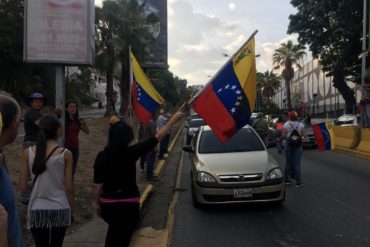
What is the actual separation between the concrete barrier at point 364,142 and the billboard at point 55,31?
43.5 ft

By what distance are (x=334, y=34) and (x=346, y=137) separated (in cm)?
1951

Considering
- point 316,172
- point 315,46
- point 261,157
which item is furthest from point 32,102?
point 315,46

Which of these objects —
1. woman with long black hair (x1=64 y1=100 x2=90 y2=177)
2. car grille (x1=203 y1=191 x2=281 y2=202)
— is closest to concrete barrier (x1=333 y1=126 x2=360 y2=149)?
car grille (x1=203 y1=191 x2=281 y2=202)

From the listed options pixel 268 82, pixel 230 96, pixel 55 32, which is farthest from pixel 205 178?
pixel 268 82

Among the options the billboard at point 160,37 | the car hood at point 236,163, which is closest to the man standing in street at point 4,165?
the car hood at point 236,163

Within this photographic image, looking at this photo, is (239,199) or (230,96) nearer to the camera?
(230,96)

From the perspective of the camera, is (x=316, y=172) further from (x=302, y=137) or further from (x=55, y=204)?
(x=55, y=204)

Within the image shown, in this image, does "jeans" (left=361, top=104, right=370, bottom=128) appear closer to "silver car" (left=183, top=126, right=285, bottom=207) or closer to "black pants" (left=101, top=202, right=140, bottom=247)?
"silver car" (left=183, top=126, right=285, bottom=207)

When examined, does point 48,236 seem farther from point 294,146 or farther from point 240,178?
point 294,146

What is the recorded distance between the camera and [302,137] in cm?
1131

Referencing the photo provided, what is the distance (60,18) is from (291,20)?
33.8 meters

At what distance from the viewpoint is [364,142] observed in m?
19.0

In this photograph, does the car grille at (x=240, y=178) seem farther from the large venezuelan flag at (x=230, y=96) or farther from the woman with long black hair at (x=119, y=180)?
the woman with long black hair at (x=119, y=180)

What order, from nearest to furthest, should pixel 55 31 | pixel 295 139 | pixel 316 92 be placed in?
pixel 55 31 → pixel 295 139 → pixel 316 92
